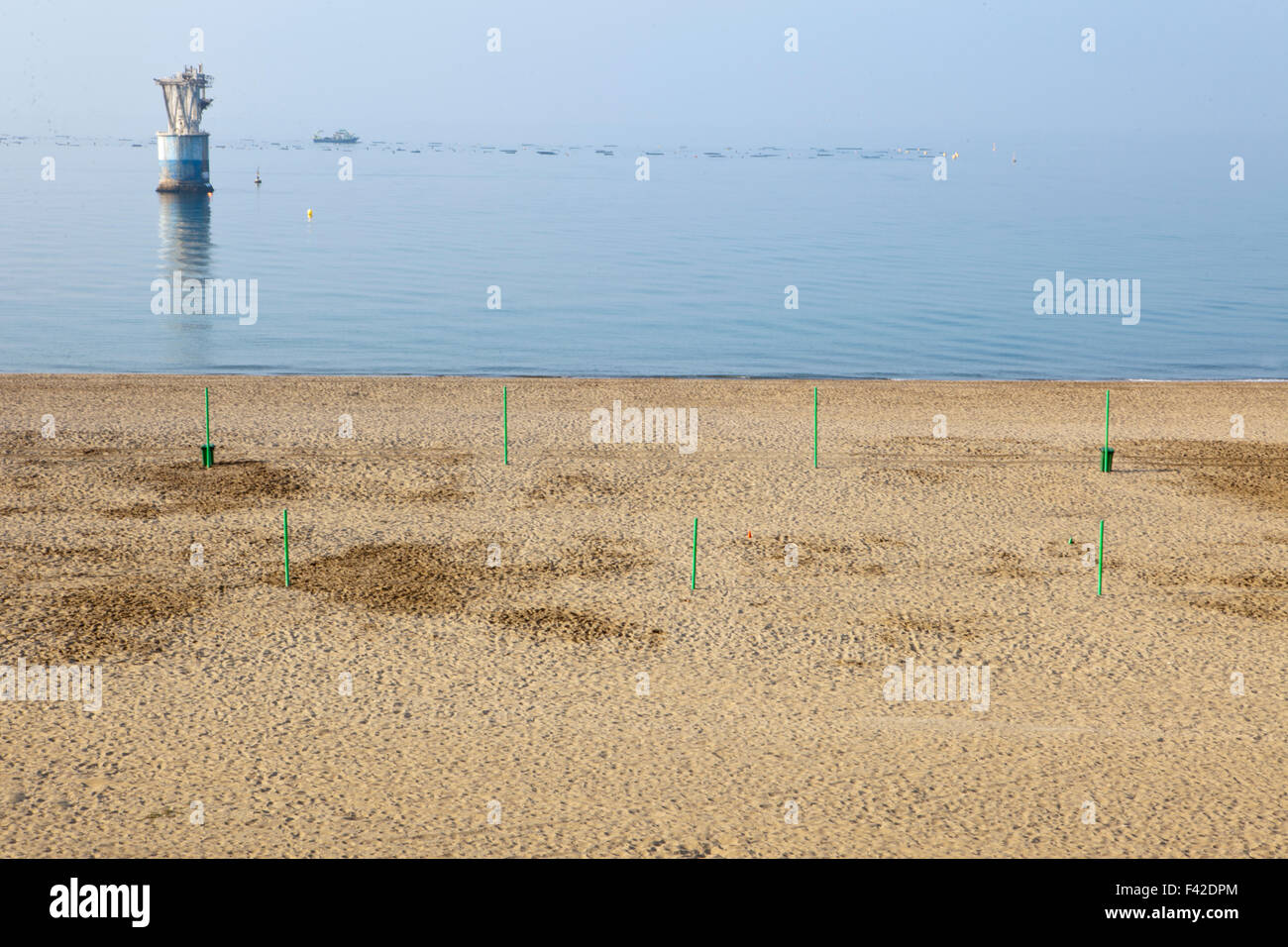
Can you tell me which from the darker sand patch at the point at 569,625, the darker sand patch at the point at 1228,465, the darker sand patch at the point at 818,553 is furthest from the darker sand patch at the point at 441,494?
the darker sand patch at the point at 1228,465

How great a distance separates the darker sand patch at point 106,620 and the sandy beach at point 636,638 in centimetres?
5

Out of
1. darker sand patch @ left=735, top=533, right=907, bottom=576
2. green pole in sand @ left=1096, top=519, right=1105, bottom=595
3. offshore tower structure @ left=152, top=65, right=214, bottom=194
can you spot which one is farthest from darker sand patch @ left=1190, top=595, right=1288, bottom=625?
offshore tower structure @ left=152, top=65, right=214, bottom=194

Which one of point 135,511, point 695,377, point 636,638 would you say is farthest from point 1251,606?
→ point 695,377

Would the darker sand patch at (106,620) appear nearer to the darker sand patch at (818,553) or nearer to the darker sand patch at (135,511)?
the darker sand patch at (135,511)

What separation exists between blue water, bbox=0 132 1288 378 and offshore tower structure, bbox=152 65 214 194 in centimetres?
356

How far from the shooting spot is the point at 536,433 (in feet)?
78.4

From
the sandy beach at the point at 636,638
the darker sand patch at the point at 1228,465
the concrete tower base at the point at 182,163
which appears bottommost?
the sandy beach at the point at 636,638

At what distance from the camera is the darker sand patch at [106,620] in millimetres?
13227

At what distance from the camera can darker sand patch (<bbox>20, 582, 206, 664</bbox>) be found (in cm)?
1323

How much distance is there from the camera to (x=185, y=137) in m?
97.4

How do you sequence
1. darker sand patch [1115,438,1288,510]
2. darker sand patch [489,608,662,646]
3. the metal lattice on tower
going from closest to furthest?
darker sand patch [489,608,662,646] → darker sand patch [1115,438,1288,510] → the metal lattice on tower

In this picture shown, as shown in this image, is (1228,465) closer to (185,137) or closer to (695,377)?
(695,377)

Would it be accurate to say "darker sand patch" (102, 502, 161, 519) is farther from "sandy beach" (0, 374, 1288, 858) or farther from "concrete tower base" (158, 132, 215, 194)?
"concrete tower base" (158, 132, 215, 194)

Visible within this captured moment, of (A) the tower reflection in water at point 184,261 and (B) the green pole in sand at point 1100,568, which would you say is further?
(A) the tower reflection in water at point 184,261
